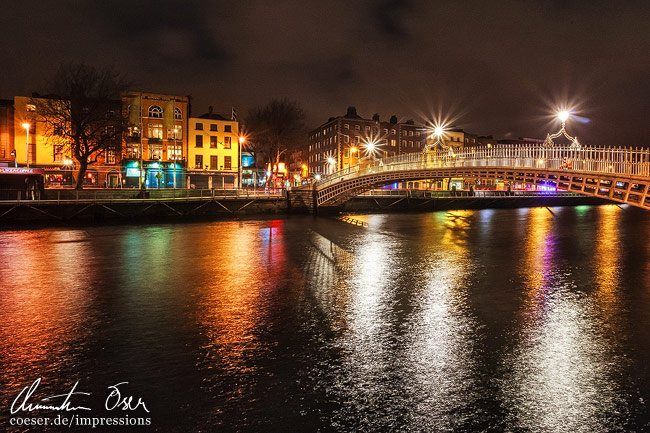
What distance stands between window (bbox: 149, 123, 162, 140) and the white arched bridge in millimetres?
28214

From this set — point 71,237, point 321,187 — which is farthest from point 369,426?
point 321,187

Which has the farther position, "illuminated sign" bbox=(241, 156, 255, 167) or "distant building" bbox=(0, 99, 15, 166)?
"illuminated sign" bbox=(241, 156, 255, 167)

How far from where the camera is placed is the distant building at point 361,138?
287 ft

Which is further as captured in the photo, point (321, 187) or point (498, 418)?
point (321, 187)

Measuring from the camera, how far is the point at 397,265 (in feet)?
52.7

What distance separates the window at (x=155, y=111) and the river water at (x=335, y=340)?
44.3 meters

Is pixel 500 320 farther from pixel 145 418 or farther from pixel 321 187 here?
pixel 321 187

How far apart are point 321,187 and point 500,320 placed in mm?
34741

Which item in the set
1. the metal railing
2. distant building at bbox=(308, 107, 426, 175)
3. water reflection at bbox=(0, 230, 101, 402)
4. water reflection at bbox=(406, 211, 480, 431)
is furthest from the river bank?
distant building at bbox=(308, 107, 426, 175)

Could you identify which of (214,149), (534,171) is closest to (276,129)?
(214,149)

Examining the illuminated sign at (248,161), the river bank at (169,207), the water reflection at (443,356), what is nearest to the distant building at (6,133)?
the river bank at (169,207)
